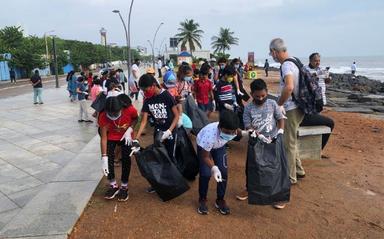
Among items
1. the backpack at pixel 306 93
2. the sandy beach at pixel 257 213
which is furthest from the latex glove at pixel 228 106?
the backpack at pixel 306 93

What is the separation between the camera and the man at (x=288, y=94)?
4.13 meters

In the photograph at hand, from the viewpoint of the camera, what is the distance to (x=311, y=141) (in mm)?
5785

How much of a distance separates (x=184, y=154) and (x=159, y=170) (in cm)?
57

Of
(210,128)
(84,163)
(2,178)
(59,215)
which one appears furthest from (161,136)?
(2,178)

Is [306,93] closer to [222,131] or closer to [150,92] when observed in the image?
[222,131]

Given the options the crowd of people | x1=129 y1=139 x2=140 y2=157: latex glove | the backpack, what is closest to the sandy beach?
the crowd of people

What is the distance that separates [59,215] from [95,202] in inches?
20.5

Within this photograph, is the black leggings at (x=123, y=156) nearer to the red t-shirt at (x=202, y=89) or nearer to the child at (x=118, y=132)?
the child at (x=118, y=132)

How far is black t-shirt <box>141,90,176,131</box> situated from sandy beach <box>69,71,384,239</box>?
940mm

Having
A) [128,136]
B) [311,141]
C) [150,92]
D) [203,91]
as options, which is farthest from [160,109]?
[203,91]

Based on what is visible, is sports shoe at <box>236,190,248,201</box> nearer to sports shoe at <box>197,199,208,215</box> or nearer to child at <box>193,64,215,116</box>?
sports shoe at <box>197,199,208,215</box>

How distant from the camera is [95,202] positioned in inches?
172

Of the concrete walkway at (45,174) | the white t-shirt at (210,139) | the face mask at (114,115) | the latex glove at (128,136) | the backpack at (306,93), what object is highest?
the backpack at (306,93)

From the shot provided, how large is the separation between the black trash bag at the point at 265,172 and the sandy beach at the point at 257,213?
0.27m
